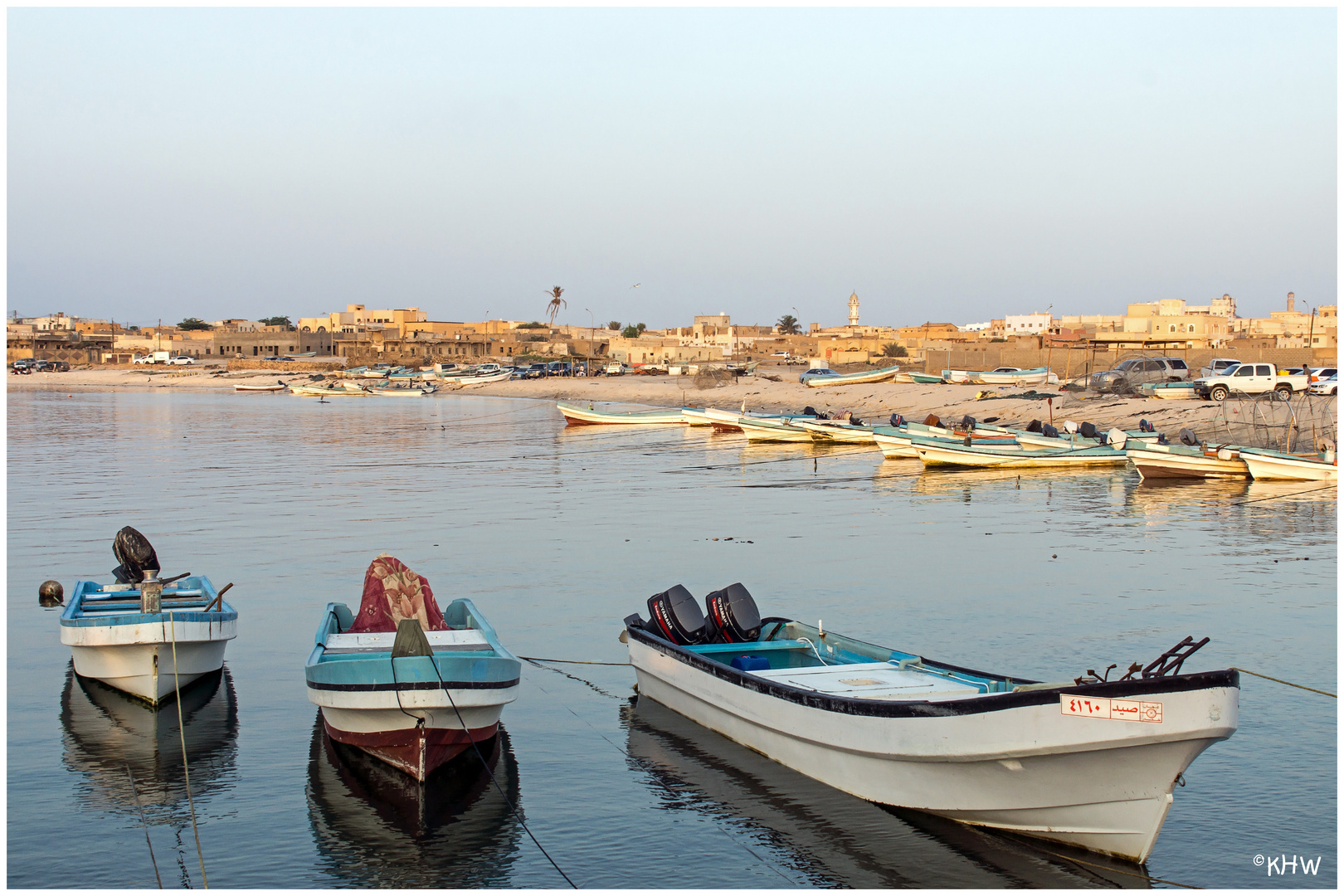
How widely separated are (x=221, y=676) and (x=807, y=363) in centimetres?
10292

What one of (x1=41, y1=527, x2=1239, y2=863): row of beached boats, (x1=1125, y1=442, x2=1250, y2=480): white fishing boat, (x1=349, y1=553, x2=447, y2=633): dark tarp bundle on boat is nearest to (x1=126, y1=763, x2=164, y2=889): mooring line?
(x1=41, y1=527, x2=1239, y2=863): row of beached boats

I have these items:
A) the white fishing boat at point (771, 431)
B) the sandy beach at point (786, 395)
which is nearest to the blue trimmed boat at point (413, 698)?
the sandy beach at point (786, 395)

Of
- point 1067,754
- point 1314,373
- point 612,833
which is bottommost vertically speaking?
point 612,833

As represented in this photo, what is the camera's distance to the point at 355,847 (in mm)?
8570

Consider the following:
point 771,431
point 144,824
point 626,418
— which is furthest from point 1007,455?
point 144,824

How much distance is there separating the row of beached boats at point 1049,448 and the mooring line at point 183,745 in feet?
90.8

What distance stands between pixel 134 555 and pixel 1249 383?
136ft

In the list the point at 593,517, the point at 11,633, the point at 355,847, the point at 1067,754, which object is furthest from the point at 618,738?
Answer: the point at 593,517

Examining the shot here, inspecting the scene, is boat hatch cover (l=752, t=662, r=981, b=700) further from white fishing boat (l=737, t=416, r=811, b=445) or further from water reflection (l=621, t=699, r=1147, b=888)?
white fishing boat (l=737, t=416, r=811, b=445)

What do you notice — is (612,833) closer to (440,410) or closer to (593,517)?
(593,517)

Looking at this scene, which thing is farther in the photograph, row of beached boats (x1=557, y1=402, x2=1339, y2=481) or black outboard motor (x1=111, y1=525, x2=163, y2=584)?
row of beached boats (x1=557, y1=402, x2=1339, y2=481)

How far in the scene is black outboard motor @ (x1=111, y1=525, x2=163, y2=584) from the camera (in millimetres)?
13430

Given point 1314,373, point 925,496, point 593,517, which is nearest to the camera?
point 593,517

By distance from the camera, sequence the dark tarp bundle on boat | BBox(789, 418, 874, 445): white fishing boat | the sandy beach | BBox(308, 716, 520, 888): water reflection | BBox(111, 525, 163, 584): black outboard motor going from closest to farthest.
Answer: BBox(308, 716, 520, 888): water reflection, the dark tarp bundle on boat, BBox(111, 525, 163, 584): black outboard motor, the sandy beach, BBox(789, 418, 874, 445): white fishing boat
